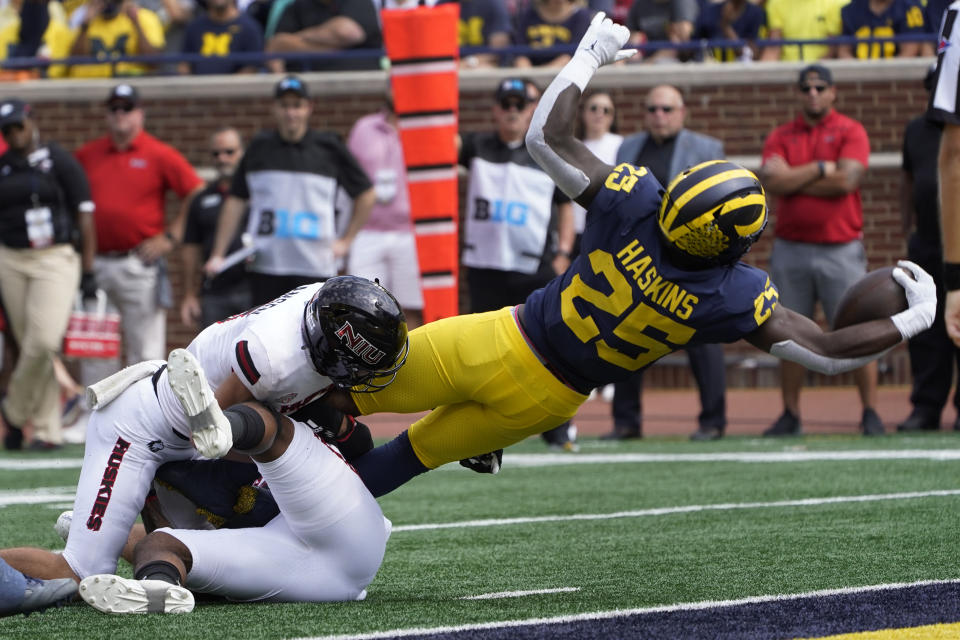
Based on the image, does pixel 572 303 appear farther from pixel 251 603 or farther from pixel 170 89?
pixel 170 89

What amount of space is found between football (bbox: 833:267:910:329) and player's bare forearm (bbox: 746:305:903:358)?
0.14 ft

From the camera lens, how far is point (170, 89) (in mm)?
14133

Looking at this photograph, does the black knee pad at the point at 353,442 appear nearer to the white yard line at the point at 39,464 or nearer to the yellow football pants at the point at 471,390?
the yellow football pants at the point at 471,390

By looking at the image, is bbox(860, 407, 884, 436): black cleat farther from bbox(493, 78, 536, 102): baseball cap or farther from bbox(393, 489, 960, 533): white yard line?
bbox(393, 489, 960, 533): white yard line

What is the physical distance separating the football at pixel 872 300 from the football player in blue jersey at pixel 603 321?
0.04m

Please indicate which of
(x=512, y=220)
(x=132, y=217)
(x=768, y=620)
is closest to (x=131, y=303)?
(x=132, y=217)

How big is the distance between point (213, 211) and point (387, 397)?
5754 millimetres

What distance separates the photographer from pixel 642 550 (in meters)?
5.32

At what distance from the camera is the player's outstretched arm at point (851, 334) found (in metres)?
4.74

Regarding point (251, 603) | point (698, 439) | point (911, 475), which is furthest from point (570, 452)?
→ point (251, 603)

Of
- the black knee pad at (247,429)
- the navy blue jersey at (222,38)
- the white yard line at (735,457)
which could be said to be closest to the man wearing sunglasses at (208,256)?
the white yard line at (735,457)

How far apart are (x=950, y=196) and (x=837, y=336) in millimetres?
644

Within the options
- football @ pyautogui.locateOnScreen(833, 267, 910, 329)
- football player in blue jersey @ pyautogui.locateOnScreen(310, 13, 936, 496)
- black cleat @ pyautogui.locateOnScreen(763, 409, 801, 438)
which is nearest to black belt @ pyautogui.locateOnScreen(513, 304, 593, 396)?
football player in blue jersey @ pyautogui.locateOnScreen(310, 13, 936, 496)

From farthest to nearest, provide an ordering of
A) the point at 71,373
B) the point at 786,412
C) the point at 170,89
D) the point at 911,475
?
the point at 170,89 → the point at 71,373 → the point at 786,412 → the point at 911,475
